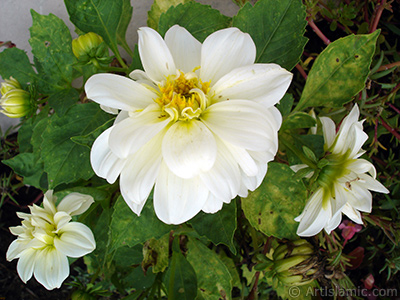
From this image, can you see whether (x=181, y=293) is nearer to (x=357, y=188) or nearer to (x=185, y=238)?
(x=185, y=238)

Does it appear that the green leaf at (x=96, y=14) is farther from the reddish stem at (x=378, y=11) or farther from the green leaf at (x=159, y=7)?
the reddish stem at (x=378, y=11)

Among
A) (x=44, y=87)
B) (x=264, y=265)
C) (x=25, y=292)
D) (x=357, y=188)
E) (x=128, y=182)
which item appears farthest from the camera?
(x=25, y=292)

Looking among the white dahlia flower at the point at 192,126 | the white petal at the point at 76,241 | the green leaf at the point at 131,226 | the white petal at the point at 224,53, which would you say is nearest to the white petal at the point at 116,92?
the white dahlia flower at the point at 192,126

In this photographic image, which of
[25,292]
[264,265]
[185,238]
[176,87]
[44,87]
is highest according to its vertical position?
[176,87]

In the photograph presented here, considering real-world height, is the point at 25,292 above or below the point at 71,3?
below

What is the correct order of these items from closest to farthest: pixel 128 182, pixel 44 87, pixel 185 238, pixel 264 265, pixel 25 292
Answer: pixel 128 182 < pixel 264 265 < pixel 44 87 < pixel 185 238 < pixel 25 292

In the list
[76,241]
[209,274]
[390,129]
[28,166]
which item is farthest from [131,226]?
[390,129]

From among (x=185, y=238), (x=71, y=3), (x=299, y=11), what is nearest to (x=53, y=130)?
(x=71, y=3)

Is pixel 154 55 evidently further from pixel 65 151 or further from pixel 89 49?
pixel 65 151
